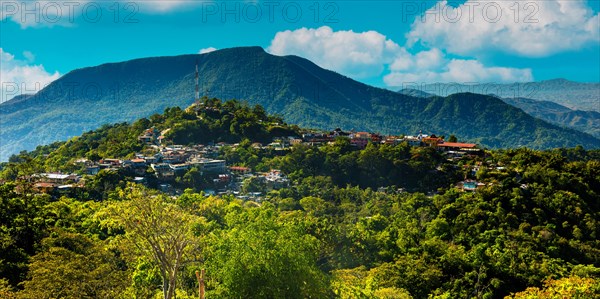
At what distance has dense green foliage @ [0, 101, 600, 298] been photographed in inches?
591

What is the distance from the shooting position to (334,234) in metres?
28.3

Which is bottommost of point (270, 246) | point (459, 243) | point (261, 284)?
point (459, 243)

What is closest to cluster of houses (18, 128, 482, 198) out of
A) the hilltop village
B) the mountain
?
the hilltop village

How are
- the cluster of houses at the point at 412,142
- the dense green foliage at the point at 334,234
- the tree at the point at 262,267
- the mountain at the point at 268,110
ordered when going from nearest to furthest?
1. the tree at the point at 262,267
2. the dense green foliage at the point at 334,234
3. the cluster of houses at the point at 412,142
4. the mountain at the point at 268,110

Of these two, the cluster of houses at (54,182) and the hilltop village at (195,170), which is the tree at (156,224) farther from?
the hilltop village at (195,170)

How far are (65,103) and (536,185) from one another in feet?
646

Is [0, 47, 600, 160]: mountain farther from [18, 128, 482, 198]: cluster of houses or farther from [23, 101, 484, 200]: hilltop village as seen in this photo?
[23, 101, 484, 200]: hilltop village

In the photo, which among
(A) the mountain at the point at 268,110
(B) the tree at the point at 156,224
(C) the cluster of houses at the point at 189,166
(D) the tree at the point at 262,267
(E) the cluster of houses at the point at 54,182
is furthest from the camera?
(A) the mountain at the point at 268,110

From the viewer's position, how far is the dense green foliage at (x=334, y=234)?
15.0 metres

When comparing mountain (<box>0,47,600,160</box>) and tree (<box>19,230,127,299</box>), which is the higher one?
mountain (<box>0,47,600,160</box>)

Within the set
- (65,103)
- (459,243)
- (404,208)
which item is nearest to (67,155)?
(404,208)

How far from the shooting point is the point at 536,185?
3612 cm

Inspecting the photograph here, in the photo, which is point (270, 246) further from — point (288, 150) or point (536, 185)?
point (288, 150)

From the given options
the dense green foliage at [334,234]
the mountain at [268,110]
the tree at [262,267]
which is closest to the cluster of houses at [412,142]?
the dense green foliage at [334,234]
